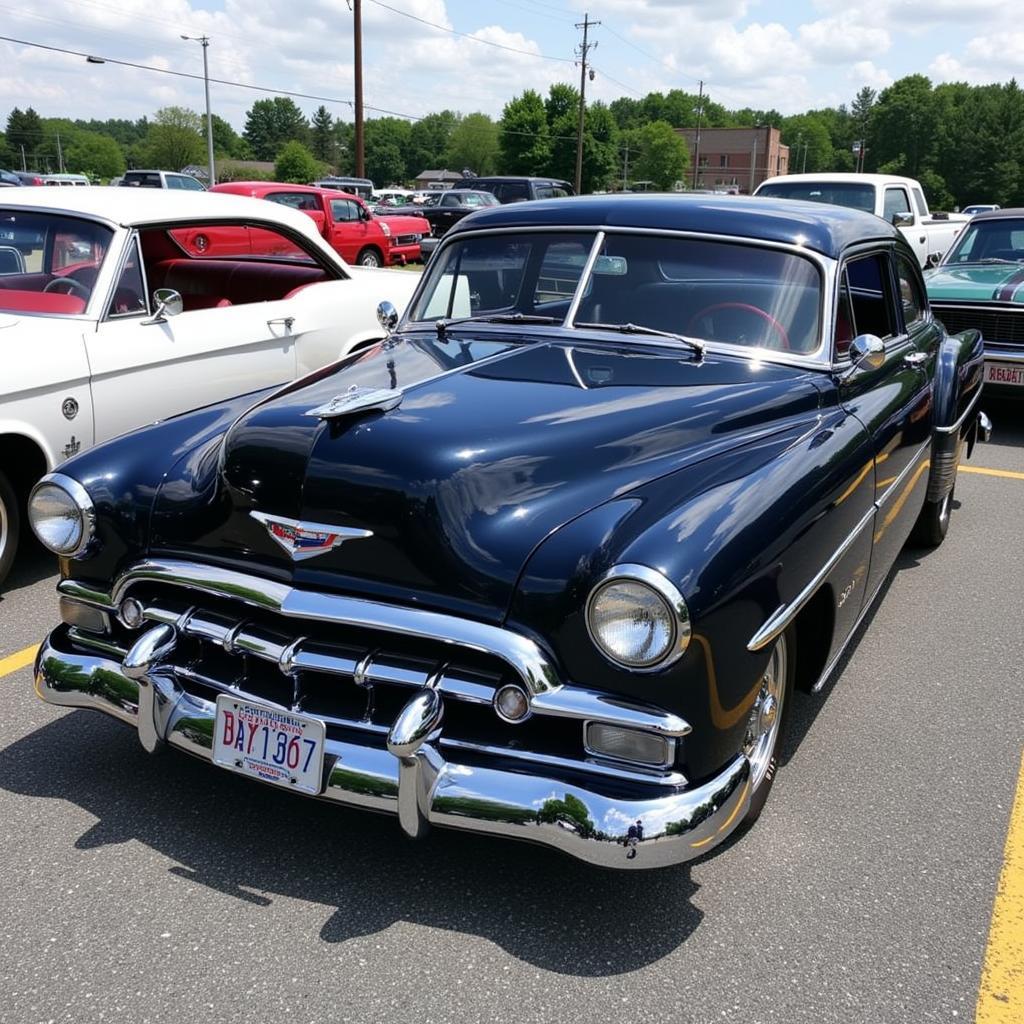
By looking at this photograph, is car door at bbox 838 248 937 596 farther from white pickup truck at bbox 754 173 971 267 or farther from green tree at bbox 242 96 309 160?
green tree at bbox 242 96 309 160

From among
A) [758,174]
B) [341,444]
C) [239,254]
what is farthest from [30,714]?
[758,174]

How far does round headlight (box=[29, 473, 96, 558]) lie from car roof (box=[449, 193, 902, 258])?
77.3 inches

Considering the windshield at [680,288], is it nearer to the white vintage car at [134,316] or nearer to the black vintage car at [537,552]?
the black vintage car at [537,552]

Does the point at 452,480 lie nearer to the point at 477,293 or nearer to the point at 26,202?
the point at 477,293

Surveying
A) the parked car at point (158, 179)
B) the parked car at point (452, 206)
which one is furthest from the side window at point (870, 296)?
the parked car at point (158, 179)

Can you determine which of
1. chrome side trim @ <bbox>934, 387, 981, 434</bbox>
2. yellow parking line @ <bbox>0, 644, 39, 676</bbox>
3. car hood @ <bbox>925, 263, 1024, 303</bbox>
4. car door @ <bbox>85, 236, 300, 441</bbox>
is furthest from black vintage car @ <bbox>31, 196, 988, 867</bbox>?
car hood @ <bbox>925, 263, 1024, 303</bbox>

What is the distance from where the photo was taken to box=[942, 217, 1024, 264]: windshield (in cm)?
974

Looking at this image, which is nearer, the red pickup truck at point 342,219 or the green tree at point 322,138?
the red pickup truck at point 342,219

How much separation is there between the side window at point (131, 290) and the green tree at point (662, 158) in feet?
370

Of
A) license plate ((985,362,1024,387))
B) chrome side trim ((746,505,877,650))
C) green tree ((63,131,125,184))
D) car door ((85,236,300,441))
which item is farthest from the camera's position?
green tree ((63,131,125,184))

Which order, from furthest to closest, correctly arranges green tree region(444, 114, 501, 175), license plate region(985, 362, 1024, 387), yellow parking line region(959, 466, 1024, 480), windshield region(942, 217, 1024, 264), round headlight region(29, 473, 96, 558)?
green tree region(444, 114, 501, 175), windshield region(942, 217, 1024, 264), license plate region(985, 362, 1024, 387), yellow parking line region(959, 466, 1024, 480), round headlight region(29, 473, 96, 558)

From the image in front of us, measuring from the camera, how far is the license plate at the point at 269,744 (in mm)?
2535

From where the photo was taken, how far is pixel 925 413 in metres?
4.57

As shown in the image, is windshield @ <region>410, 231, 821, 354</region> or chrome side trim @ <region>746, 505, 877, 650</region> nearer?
chrome side trim @ <region>746, 505, 877, 650</region>
